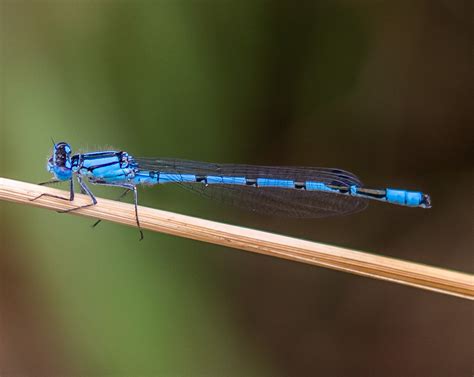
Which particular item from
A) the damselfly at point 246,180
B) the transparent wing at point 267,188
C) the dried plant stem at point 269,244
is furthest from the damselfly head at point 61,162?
the transparent wing at point 267,188

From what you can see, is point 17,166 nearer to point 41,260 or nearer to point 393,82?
point 41,260

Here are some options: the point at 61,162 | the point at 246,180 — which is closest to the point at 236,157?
the point at 246,180

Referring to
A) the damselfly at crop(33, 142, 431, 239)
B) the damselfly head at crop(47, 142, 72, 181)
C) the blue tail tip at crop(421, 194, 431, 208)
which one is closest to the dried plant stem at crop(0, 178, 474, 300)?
the damselfly head at crop(47, 142, 72, 181)

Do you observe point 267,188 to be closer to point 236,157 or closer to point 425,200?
point 236,157

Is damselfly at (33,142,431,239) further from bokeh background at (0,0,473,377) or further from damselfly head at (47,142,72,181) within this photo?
bokeh background at (0,0,473,377)

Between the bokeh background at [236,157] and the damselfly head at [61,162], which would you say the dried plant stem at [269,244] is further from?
the bokeh background at [236,157]

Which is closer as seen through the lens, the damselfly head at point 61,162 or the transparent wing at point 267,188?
the damselfly head at point 61,162

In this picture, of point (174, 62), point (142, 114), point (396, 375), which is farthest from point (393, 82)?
point (396, 375)
